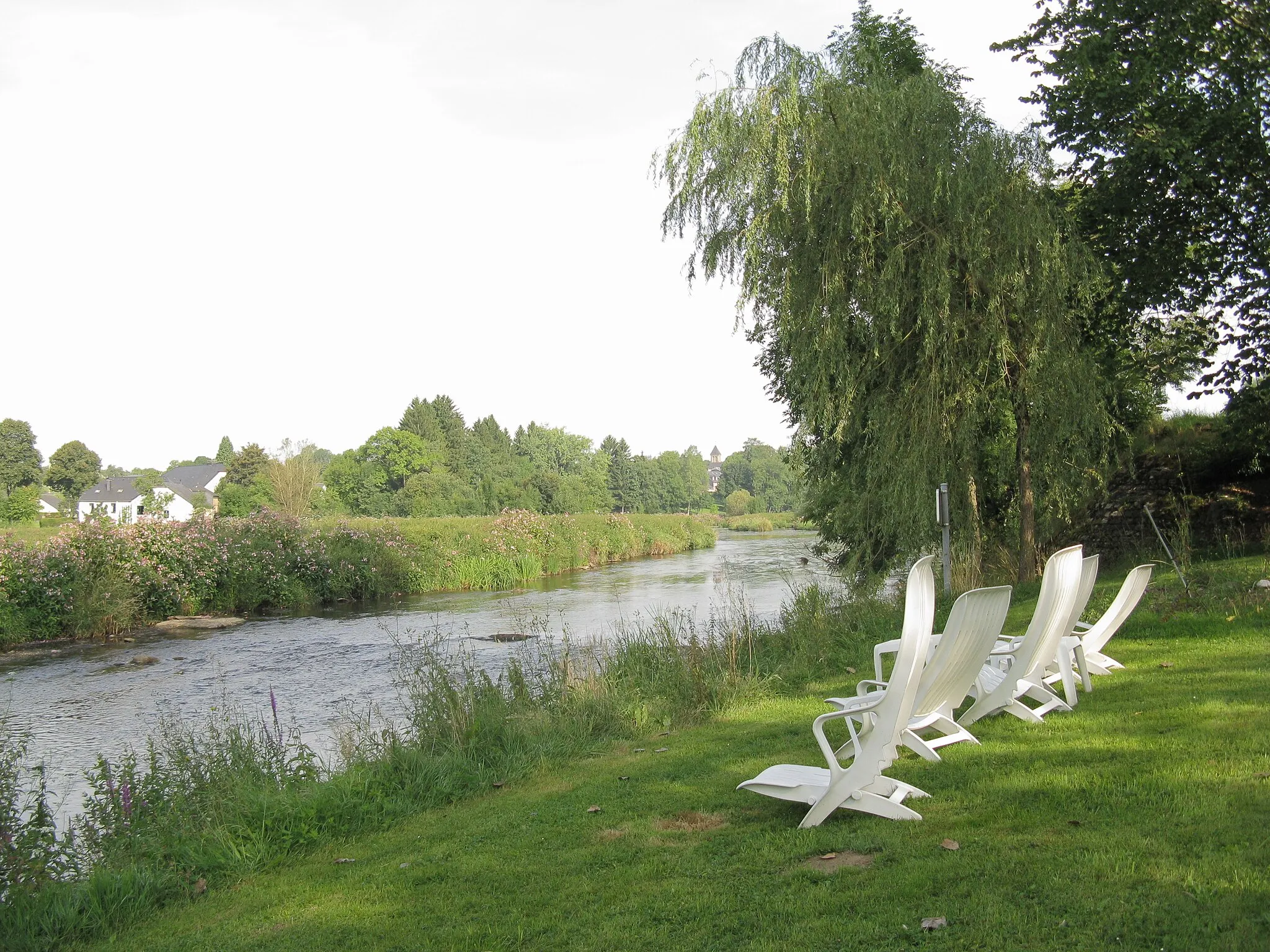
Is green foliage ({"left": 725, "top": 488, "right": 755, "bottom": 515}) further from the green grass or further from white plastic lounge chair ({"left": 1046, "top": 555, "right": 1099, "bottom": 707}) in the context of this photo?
white plastic lounge chair ({"left": 1046, "top": 555, "right": 1099, "bottom": 707})

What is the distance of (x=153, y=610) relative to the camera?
68.8 feet

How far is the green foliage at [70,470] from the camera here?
88062 mm

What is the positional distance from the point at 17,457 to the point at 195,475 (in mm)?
18561

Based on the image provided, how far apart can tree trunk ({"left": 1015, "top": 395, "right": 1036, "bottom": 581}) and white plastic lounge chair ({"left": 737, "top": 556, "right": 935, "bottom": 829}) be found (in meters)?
9.56

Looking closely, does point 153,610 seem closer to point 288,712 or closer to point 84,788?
point 288,712

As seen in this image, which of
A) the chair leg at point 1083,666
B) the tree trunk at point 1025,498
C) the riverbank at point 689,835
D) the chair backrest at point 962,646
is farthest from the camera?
the tree trunk at point 1025,498

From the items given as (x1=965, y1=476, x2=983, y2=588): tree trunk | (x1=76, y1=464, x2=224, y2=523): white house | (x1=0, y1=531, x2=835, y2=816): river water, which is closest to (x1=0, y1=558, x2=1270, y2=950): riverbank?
(x1=0, y1=531, x2=835, y2=816): river water

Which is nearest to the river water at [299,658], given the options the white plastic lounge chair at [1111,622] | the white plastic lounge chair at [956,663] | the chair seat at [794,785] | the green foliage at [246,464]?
the white plastic lounge chair at [1111,622]

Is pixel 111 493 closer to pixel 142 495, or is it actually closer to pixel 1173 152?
pixel 142 495

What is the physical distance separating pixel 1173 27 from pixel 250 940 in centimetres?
1509

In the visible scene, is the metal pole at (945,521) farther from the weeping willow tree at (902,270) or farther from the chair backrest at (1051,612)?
the chair backrest at (1051,612)

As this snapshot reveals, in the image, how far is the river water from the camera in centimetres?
1094

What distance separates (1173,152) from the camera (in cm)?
1253

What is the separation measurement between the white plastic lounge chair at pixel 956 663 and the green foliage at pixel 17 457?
85.6 metres
